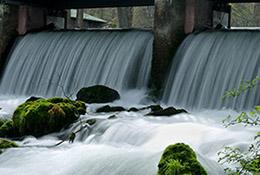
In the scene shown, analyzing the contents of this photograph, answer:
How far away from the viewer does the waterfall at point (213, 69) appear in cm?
849

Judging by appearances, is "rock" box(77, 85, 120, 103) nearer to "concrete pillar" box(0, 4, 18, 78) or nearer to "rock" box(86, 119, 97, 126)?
"rock" box(86, 119, 97, 126)

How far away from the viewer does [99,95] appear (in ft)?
31.8

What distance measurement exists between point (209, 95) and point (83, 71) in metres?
3.78

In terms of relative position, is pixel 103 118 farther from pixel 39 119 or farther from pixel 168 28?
pixel 168 28

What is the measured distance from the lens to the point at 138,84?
1037 cm

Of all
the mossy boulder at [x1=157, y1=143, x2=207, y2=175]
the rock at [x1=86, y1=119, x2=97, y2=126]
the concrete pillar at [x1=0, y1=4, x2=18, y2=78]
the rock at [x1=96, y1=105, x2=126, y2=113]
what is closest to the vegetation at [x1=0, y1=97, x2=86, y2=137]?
the rock at [x1=86, y1=119, x2=97, y2=126]

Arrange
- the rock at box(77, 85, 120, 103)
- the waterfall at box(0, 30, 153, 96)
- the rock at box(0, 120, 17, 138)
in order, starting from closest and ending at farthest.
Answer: the rock at box(0, 120, 17, 138) → the rock at box(77, 85, 120, 103) → the waterfall at box(0, 30, 153, 96)

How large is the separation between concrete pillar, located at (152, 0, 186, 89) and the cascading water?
26 centimetres

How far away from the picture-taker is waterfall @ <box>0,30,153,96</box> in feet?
34.7

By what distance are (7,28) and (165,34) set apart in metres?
5.70

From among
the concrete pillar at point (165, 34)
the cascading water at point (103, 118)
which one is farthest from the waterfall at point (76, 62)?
the concrete pillar at point (165, 34)

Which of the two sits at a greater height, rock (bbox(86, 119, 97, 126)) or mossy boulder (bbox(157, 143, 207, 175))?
mossy boulder (bbox(157, 143, 207, 175))

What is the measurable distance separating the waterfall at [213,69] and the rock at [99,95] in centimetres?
111

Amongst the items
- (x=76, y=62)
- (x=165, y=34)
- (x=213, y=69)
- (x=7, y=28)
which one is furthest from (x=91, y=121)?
(x=7, y=28)
